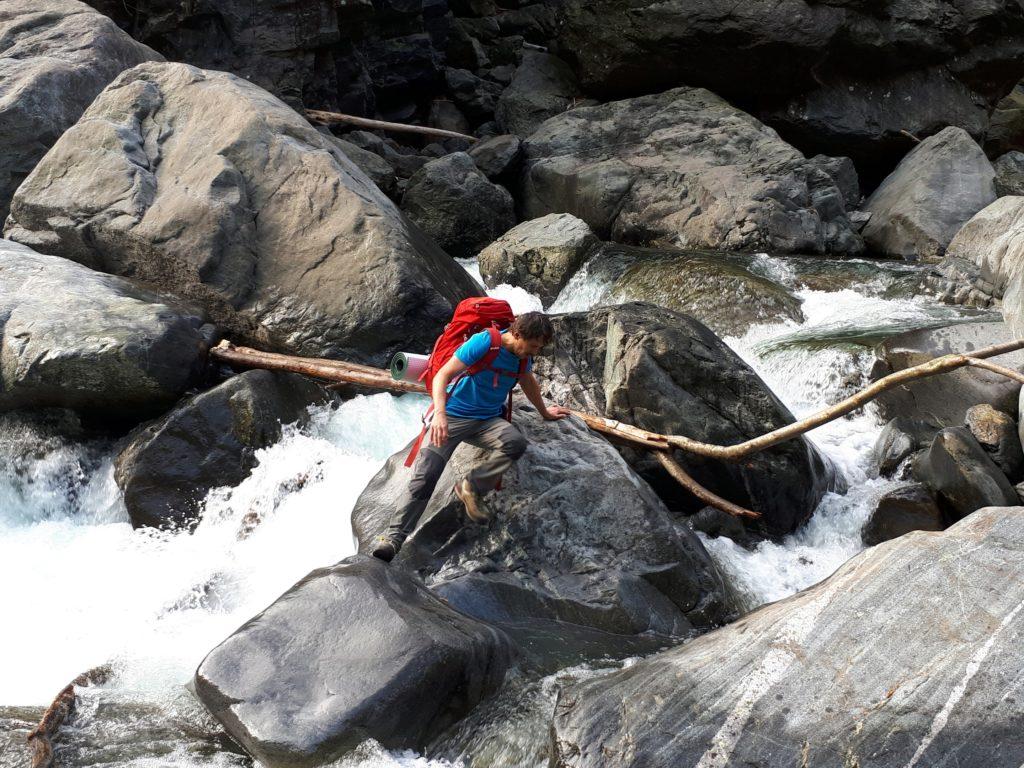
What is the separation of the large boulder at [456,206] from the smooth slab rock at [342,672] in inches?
361

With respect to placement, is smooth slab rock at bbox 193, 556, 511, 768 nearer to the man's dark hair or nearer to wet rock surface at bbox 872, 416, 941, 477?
the man's dark hair

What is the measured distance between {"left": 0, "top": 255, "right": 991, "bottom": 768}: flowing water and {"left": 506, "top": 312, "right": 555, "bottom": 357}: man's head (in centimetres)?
175

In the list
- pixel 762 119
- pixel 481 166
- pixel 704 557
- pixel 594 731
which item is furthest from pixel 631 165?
pixel 594 731

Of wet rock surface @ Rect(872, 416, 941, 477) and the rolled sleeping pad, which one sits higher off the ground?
the rolled sleeping pad

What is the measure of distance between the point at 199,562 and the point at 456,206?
25.7ft

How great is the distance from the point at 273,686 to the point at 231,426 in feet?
11.2

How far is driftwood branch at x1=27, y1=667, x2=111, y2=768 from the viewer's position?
14.5 feet

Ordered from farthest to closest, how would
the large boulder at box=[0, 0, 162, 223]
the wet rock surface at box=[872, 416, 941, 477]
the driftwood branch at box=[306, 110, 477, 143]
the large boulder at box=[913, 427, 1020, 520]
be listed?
1. the driftwood branch at box=[306, 110, 477, 143]
2. the large boulder at box=[0, 0, 162, 223]
3. the wet rock surface at box=[872, 416, 941, 477]
4. the large boulder at box=[913, 427, 1020, 520]

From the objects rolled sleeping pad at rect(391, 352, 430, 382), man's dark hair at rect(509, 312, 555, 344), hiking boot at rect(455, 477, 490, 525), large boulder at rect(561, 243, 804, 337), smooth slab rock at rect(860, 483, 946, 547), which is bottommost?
large boulder at rect(561, 243, 804, 337)

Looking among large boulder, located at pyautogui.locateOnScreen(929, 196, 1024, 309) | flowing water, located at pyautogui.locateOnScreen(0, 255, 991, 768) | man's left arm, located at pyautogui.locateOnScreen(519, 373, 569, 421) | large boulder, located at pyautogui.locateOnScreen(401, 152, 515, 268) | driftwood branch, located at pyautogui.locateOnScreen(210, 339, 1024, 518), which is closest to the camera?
flowing water, located at pyautogui.locateOnScreen(0, 255, 991, 768)

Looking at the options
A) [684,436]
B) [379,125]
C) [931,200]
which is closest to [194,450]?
[684,436]

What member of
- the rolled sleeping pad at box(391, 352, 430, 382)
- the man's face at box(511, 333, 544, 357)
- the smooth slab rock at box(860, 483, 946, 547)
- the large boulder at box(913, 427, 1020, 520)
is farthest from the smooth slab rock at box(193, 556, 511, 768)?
the large boulder at box(913, 427, 1020, 520)

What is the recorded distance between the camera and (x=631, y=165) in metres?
14.4

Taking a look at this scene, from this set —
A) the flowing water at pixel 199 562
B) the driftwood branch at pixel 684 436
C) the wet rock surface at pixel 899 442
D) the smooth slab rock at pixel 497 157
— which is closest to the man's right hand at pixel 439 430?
the flowing water at pixel 199 562
